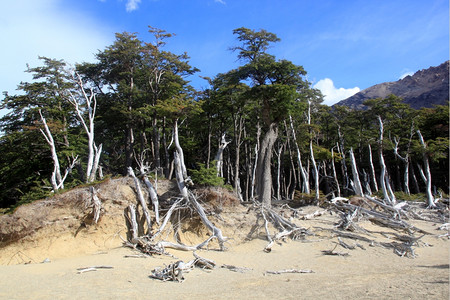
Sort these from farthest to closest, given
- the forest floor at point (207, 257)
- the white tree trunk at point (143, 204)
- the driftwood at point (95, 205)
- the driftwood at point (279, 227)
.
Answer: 1. the driftwood at point (279, 227)
2. the white tree trunk at point (143, 204)
3. the driftwood at point (95, 205)
4. the forest floor at point (207, 257)

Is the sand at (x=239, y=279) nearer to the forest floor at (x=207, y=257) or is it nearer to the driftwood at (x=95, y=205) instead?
the forest floor at (x=207, y=257)

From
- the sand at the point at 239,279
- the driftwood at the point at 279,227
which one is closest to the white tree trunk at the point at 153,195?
the sand at the point at 239,279

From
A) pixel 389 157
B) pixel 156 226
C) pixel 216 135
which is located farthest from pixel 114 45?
pixel 389 157

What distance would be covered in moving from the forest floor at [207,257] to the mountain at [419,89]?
4180 cm

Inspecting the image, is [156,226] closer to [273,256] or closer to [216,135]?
[273,256]

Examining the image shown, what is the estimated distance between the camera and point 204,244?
11625mm

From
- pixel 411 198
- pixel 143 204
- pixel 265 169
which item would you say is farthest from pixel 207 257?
pixel 411 198

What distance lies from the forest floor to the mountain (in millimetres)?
41797

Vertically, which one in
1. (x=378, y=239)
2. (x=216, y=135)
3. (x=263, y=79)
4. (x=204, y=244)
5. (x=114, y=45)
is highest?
(x=114, y=45)

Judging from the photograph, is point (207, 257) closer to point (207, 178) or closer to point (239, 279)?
point (239, 279)

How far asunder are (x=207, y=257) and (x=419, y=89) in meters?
74.5

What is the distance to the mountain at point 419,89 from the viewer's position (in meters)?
57.0

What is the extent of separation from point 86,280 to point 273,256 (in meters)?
7.08

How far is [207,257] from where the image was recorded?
10.9 metres
